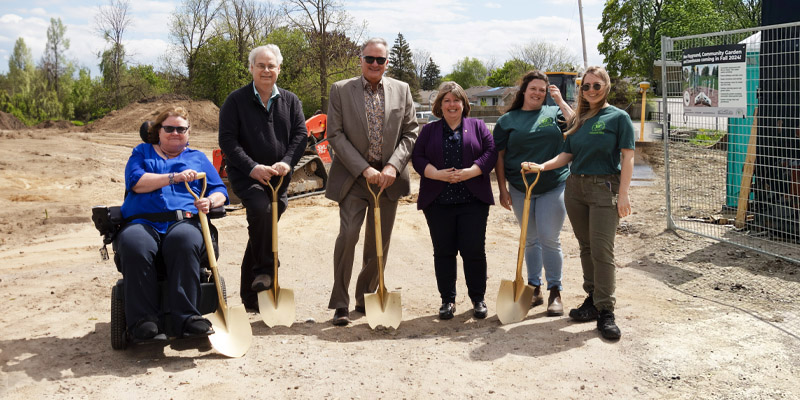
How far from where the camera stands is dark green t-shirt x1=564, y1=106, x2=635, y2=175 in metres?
4.31

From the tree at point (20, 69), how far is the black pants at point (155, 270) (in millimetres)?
46161

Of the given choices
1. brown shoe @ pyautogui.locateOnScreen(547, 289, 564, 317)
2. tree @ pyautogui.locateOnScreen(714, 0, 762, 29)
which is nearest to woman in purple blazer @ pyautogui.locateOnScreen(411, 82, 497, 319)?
brown shoe @ pyautogui.locateOnScreen(547, 289, 564, 317)

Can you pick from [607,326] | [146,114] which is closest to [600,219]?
[607,326]

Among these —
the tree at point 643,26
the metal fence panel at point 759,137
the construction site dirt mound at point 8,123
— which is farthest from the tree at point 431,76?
the metal fence panel at point 759,137

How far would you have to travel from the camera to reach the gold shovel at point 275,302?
467 cm

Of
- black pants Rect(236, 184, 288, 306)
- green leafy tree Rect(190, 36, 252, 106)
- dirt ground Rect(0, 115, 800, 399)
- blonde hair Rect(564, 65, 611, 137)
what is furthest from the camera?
green leafy tree Rect(190, 36, 252, 106)

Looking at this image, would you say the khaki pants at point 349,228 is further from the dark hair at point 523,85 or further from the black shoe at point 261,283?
the dark hair at point 523,85

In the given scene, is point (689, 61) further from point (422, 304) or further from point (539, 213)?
point (422, 304)

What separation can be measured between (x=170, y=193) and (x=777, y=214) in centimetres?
646

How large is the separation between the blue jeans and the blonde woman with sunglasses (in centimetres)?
24

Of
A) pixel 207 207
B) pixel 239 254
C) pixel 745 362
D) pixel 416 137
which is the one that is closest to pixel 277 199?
pixel 207 207

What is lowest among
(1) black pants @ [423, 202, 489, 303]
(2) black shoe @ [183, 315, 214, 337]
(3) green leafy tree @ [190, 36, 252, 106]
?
(2) black shoe @ [183, 315, 214, 337]

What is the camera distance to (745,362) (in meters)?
3.95

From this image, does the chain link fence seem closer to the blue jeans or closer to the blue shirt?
the blue jeans
